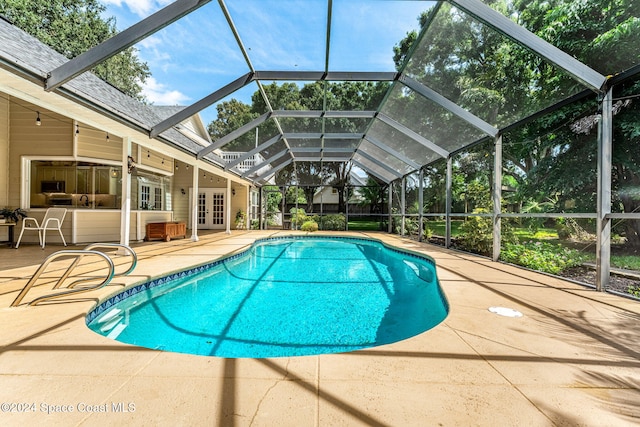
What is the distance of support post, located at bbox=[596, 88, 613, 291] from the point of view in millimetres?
3695

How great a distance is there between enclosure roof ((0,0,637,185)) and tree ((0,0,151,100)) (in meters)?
11.7

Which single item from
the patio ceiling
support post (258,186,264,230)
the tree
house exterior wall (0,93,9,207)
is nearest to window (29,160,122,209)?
house exterior wall (0,93,9,207)

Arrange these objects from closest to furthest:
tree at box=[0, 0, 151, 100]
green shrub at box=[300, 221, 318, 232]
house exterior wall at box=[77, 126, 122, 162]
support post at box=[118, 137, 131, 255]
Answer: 1. support post at box=[118, 137, 131, 255]
2. house exterior wall at box=[77, 126, 122, 162]
3. green shrub at box=[300, 221, 318, 232]
4. tree at box=[0, 0, 151, 100]

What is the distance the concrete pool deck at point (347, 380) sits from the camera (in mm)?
1402

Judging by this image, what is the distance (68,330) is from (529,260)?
23.8ft

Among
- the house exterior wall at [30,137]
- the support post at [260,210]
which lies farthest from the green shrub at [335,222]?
the house exterior wall at [30,137]

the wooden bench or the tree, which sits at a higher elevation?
the tree

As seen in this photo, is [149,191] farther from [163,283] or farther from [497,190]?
[497,190]

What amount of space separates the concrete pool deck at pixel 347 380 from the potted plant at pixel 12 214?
6.20 meters

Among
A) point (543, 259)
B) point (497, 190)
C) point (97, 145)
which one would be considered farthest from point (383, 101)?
point (97, 145)

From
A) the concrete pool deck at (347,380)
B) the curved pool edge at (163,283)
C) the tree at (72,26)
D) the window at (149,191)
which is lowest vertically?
the curved pool edge at (163,283)

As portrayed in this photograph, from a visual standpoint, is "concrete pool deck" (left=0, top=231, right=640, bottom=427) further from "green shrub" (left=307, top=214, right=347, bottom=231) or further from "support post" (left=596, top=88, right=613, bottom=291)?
"green shrub" (left=307, top=214, right=347, bottom=231)

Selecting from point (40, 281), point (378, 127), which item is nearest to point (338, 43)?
point (378, 127)

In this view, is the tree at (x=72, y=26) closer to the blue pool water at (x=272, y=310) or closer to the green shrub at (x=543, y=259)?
the blue pool water at (x=272, y=310)
